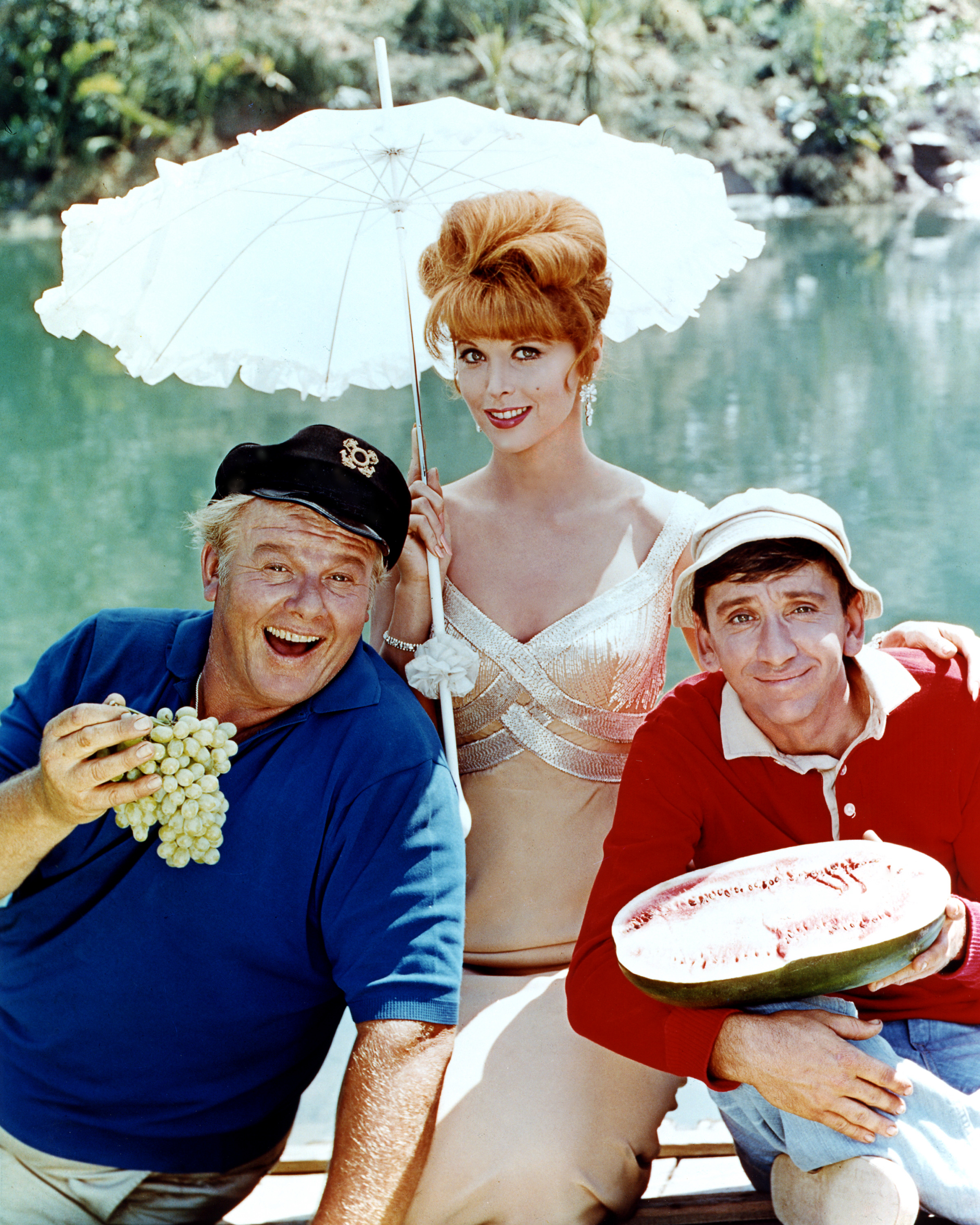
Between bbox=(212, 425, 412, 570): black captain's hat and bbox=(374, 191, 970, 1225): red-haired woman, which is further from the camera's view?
bbox=(374, 191, 970, 1225): red-haired woman

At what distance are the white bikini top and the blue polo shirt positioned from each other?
46 centimetres

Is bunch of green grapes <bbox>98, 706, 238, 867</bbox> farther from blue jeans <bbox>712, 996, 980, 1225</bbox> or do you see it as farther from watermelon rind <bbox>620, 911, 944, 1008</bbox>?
blue jeans <bbox>712, 996, 980, 1225</bbox>

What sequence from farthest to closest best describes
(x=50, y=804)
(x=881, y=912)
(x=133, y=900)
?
(x=133, y=900) → (x=50, y=804) → (x=881, y=912)

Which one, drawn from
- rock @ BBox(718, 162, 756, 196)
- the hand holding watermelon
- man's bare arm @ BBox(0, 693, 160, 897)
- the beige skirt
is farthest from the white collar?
rock @ BBox(718, 162, 756, 196)

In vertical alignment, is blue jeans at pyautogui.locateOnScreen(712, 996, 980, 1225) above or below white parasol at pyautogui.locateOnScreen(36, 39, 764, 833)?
below

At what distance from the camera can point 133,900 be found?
2076 millimetres

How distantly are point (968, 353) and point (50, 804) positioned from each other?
2002 cm

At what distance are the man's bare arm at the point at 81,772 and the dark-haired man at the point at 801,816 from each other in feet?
2.61

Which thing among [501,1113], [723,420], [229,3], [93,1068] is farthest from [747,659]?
[229,3]

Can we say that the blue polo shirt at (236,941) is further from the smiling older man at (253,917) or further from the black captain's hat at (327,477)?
the black captain's hat at (327,477)

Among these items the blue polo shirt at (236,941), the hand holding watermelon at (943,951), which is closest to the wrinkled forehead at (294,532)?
the blue polo shirt at (236,941)

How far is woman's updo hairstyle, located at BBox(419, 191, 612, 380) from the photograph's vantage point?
257cm

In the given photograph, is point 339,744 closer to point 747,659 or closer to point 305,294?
point 747,659

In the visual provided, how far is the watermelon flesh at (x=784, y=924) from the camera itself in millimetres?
1734
